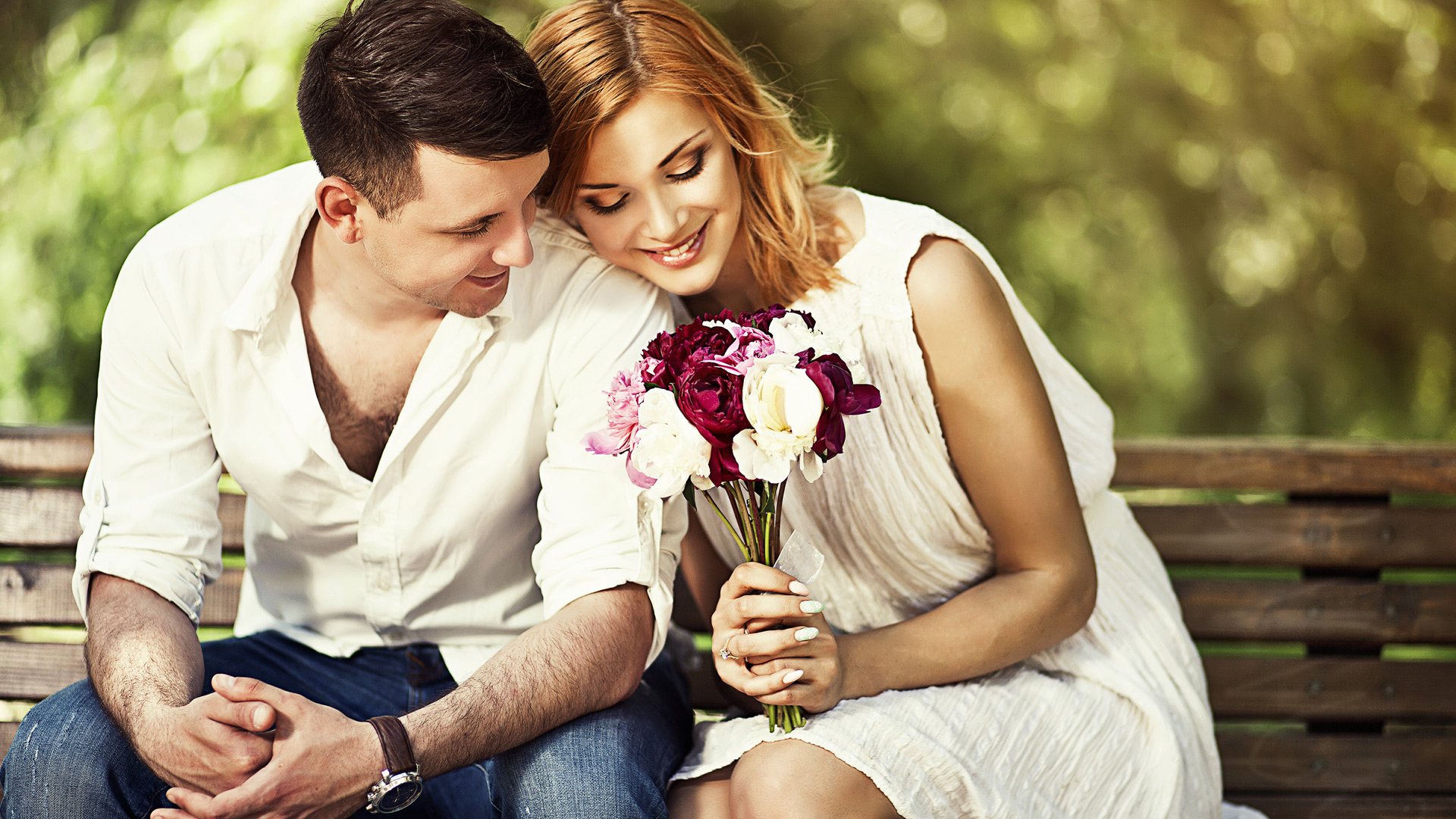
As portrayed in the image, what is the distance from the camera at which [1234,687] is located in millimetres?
2730

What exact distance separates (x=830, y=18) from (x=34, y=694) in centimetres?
404

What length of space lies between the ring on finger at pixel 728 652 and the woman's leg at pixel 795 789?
173 millimetres

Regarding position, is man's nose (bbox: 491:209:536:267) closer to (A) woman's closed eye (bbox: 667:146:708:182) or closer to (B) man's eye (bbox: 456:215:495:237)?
(B) man's eye (bbox: 456:215:495:237)

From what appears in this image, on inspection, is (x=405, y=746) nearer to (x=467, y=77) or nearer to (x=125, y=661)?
(x=125, y=661)

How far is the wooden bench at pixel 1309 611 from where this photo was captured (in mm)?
2701

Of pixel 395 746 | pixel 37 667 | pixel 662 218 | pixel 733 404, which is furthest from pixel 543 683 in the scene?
pixel 37 667

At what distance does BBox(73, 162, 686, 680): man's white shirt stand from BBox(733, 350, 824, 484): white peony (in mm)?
487

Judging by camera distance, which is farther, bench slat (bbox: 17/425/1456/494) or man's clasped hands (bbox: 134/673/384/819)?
bench slat (bbox: 17/425/1456/494)

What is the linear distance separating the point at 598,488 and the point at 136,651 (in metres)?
0.83

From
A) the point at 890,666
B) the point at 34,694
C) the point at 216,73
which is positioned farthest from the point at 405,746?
the point at 216,73

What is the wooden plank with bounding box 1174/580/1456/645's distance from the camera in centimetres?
271

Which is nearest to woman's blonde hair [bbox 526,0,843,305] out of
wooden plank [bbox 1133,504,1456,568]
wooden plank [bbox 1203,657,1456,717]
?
wooden plank [bbox 1133,504,1456,568]

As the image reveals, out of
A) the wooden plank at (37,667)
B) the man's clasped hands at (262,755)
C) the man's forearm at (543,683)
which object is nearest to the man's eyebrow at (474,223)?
the man's forearm at (543,683)

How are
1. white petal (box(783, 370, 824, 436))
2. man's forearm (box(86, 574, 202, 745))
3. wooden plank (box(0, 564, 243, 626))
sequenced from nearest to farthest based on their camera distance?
white petal (box(783, 370, 824, 436)) → man's forearm (box(86, 574, 202, 745)) → wooden plank (box(0, 564, 243, 626))
